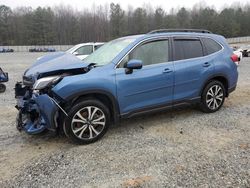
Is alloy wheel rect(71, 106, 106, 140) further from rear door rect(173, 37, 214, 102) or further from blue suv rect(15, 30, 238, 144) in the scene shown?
rear door rect(173, 37, 214, 102)

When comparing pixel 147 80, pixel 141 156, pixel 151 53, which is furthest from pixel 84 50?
pixel 141 156

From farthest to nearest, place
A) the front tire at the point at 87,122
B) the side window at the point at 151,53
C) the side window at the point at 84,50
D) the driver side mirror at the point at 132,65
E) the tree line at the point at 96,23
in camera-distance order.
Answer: the tree line at the point at 96,23, the side window at the point at 84,50, the side window at the point at 151,53, the driver side mirror at the point at 132,65, the front tire at the point at 87,122

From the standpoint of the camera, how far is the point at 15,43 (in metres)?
65.9

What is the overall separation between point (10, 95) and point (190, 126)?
17.9ft

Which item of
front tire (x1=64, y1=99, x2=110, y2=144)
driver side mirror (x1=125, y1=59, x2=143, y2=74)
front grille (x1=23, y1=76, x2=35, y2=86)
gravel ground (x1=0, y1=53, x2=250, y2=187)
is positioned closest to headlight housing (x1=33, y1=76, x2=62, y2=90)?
front grille (x1=23, y1=76, x2=35, y2=86)

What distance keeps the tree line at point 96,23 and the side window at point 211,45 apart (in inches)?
2602

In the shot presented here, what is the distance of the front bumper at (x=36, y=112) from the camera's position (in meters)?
3.38

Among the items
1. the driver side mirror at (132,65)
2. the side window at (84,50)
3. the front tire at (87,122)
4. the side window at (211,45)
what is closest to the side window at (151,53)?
the driver side mirror at (132,65)

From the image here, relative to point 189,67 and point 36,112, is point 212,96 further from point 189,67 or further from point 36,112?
point 36,112

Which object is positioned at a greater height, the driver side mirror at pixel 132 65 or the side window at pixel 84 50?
the side window at pixel 84 50

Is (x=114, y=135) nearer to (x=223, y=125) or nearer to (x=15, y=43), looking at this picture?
(x=223, y=125)

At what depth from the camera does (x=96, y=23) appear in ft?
249

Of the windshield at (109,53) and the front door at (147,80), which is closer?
the front door at (147,80)

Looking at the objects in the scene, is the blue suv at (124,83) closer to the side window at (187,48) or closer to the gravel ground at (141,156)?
the side window at (187,48)
